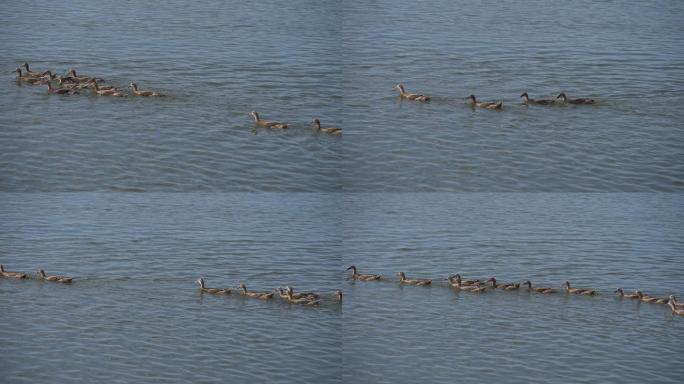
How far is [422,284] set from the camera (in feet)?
48.6

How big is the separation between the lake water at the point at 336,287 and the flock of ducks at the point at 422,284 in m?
0.11

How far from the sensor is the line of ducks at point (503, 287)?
47.2 ft

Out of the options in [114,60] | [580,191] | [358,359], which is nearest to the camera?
[358,359]

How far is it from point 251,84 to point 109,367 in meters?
4.45

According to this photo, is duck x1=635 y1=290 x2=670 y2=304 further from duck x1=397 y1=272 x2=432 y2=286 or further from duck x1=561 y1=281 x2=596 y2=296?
duck x1=397 y1=272 x2=432 y2=286

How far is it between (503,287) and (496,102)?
7.47 feet

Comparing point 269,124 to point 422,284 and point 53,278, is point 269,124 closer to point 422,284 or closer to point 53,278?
point 422,284

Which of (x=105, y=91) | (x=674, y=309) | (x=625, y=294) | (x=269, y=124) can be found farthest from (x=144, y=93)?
(x=674, y=309)

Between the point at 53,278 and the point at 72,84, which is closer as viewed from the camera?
the point at 53,278

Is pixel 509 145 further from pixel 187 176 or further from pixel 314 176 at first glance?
pixel 187 176

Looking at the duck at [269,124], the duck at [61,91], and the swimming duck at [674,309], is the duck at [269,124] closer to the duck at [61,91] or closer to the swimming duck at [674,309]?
the duck at [61,91]

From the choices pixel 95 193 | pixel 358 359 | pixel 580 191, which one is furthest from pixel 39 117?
pixel 580 191

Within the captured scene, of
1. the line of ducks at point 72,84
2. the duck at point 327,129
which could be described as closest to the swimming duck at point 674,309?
the duck at point 327,129

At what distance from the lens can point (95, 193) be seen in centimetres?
1420
